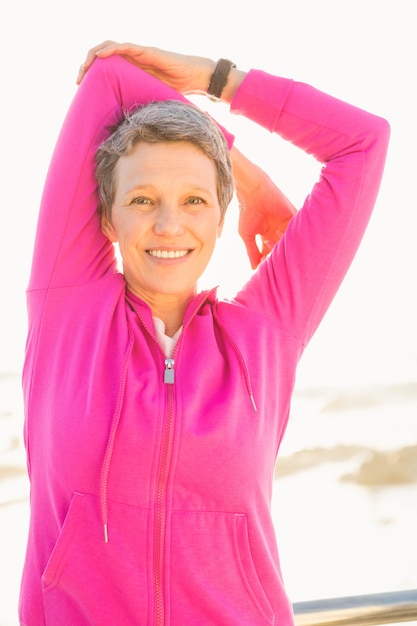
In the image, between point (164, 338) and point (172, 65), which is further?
point (172, 65)

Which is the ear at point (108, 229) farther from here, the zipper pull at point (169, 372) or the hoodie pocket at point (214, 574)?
the hoodie pocket at point (214, 574)

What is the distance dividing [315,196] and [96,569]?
3.27 ft

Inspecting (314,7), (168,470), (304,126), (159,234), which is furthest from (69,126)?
(314,7)

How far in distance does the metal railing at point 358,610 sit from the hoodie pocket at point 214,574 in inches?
4.6

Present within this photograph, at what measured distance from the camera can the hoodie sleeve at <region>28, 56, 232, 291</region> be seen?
181 centimetres

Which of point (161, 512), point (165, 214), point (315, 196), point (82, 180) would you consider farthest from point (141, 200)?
point (161, 512)

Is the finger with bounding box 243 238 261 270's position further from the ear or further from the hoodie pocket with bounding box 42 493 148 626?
the hoodie pocket with bounding box 42 493 148 626

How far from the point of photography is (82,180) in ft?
6.15

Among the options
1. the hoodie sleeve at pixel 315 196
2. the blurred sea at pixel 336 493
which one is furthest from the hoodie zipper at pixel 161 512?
the blurred sea at pixel 336 493

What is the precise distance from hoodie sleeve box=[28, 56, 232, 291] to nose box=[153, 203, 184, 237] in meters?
0.22

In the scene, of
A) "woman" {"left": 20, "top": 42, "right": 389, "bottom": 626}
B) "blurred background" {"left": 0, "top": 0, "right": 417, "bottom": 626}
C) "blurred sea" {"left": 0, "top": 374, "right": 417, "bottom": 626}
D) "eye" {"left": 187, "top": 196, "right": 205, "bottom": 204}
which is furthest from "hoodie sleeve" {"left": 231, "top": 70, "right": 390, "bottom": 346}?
"blurred sea" {"left": 0, "top": 374, "right": 417, "bottom": 626}

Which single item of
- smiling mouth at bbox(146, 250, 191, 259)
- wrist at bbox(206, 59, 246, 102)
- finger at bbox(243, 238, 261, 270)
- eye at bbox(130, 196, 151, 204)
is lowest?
finger at bbox(243, 238, 261, 270)

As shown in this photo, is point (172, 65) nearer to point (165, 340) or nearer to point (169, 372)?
point (165, 340)

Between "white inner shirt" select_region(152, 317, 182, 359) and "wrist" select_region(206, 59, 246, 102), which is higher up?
"wrist" select_region(206, 59, 246, 102)
